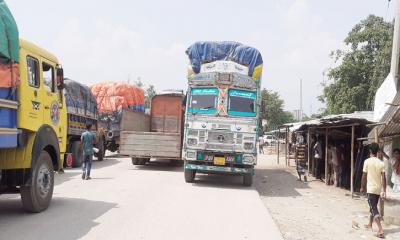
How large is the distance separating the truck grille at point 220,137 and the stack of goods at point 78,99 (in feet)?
19.7

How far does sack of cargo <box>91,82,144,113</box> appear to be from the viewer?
72.1ft

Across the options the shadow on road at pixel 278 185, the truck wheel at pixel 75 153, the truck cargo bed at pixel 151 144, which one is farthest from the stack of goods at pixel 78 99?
the shadow on road at pixel 278 185

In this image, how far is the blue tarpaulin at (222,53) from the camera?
13.7 meters

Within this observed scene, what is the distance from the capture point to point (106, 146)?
835 inches

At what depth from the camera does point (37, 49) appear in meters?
7.54

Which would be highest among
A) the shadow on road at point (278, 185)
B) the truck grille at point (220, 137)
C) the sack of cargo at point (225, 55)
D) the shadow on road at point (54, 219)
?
the sack of cargo at point (225, 55)

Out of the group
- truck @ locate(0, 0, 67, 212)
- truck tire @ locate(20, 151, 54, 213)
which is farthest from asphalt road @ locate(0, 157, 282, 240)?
truck @ locate(0, 0, 67, 212)

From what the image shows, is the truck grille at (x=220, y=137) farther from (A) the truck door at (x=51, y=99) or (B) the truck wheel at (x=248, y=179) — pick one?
(A) the truck door at (x=51, y=99)

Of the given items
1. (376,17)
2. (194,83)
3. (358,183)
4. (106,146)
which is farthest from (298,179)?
(376,17)

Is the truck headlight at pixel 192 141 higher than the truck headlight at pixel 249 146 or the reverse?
higher

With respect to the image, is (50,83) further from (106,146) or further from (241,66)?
(106,146)

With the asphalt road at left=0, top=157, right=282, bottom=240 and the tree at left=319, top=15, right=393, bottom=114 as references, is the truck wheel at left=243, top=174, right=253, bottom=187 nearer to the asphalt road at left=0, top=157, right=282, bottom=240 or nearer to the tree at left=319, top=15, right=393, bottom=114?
the asphalt road at left=0, top=157, right=282, bottom=240

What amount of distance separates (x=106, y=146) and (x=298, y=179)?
1007 centimetres

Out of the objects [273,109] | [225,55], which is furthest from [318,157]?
[273,109]
